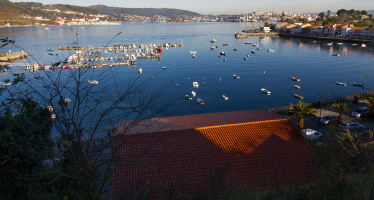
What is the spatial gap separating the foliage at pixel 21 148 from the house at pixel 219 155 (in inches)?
149

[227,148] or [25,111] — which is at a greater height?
[25,111]

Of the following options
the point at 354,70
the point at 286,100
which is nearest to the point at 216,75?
the point at 286,100

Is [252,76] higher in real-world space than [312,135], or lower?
higher

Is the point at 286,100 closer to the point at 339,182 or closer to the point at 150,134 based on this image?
the point at 150,134

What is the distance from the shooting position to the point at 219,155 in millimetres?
11305

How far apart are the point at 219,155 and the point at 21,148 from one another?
8261 millimetres

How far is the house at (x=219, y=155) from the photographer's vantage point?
31.9 ft

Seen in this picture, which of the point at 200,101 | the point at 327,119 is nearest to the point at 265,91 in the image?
the point at 200,101

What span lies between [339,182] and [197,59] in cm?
5601

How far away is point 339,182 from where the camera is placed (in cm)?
625

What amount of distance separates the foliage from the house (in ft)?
12.4

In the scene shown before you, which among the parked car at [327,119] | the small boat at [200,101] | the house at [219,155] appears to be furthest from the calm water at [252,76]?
the house at [219,155]

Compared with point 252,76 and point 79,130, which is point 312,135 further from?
point 252,76

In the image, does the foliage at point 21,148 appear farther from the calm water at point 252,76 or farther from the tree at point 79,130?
the calm water at point 252,76
